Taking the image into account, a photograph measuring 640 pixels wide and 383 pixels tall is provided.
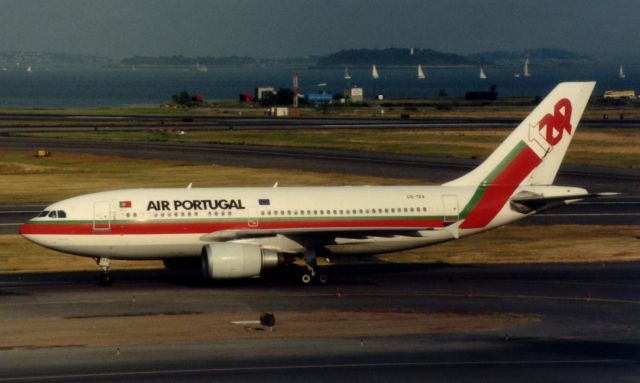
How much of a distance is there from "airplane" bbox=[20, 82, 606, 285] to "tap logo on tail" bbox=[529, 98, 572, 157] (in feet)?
0.16

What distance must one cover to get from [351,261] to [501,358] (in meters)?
21.5

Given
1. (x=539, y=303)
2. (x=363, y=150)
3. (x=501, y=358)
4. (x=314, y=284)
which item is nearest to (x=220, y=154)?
(x=363, y=150)

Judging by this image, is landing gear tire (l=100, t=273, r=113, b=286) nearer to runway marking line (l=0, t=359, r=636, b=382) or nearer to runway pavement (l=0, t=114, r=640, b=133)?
runway marking line (l=0, t=359, r=636, b=382)

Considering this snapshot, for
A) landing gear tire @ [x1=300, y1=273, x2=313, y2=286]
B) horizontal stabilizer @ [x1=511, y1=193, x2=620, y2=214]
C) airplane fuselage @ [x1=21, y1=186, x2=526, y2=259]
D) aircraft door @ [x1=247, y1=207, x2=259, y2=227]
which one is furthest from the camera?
horizontal stabilizer @ [x1=511, y1=193, x2=620, y2=214]

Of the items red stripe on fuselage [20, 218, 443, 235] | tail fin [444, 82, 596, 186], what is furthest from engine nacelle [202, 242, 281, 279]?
tail fin [444, 82, 596, 186]

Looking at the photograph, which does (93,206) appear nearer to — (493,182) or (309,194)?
(309,194)

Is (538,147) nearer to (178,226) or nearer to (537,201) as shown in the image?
(537,201)

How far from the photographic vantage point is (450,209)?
4797 cm

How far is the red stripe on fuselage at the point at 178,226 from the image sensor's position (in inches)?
1757

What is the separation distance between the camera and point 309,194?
155 feet

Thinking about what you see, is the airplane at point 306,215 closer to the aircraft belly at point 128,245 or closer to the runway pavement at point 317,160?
the aircraft belly at point 128,245

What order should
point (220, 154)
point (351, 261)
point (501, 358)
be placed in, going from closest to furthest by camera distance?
point (501, 358) < point (351, 261) < point (220, 154)

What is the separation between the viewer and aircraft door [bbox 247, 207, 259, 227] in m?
45.9

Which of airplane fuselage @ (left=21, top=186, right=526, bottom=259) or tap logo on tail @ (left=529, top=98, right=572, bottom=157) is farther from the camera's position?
tap logo on tail @ (left=529, top=98, right=572, bottom=157)
